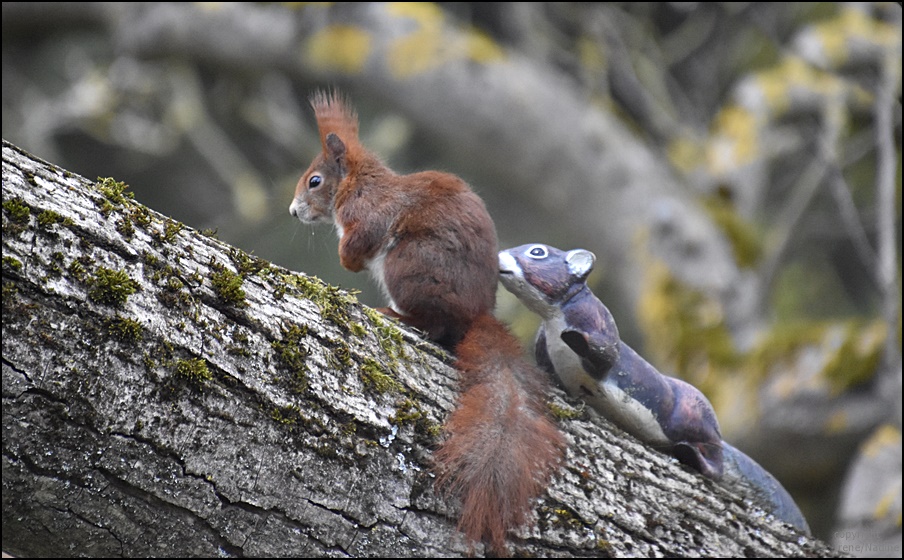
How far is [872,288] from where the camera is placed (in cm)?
698

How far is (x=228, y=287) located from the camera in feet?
4.78

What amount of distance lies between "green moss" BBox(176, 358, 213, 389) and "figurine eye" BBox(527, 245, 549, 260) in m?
0.87

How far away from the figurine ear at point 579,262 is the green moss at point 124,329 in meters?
0.99

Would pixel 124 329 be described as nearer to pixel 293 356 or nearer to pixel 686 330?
pixel 293 356

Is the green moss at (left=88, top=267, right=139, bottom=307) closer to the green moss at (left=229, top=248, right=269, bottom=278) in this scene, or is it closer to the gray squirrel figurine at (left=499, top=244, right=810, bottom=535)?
the green moss at (left=229, top=248, right=269, bottom=278)

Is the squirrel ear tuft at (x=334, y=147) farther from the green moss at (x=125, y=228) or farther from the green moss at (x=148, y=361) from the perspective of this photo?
the green moss at (x=148, y=361)

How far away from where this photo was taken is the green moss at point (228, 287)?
4.75 ft

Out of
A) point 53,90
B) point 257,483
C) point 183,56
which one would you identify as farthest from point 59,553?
point 53,90

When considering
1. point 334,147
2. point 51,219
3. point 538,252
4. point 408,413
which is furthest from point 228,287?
point 334,147

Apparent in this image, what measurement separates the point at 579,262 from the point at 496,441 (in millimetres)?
539

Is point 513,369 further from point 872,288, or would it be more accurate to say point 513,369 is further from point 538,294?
point 872,288

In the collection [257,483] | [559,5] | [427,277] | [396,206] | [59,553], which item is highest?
[559,5]

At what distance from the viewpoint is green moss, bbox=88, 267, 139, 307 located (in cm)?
128

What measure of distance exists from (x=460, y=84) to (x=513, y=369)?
2.84 m
